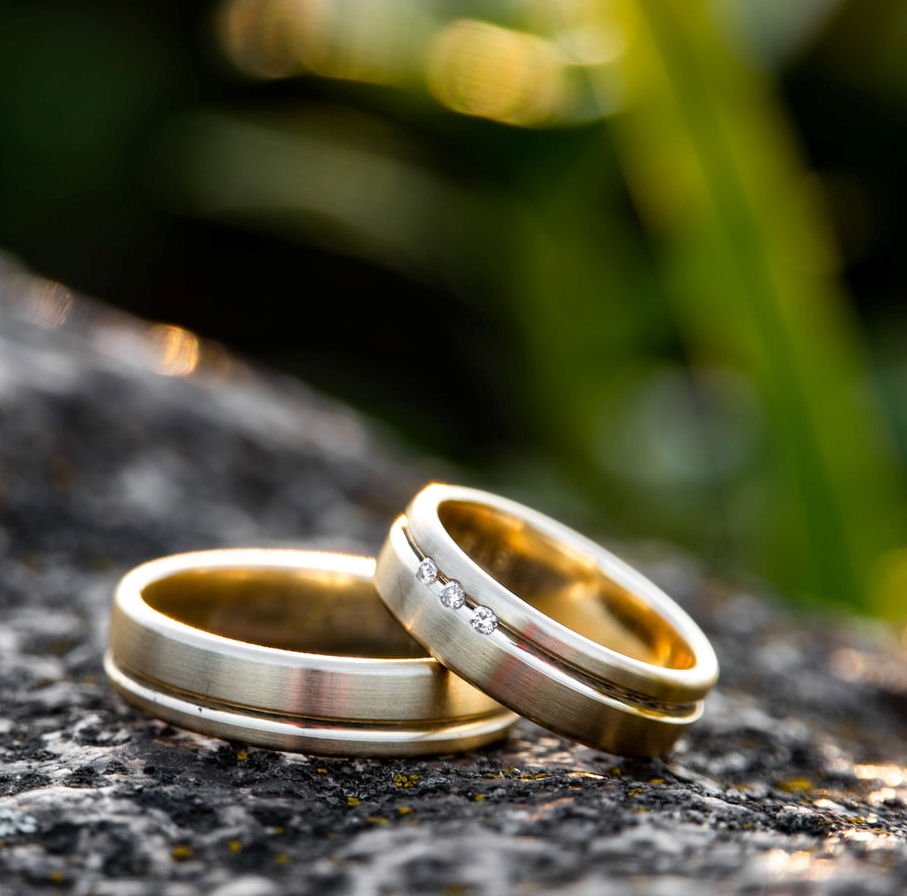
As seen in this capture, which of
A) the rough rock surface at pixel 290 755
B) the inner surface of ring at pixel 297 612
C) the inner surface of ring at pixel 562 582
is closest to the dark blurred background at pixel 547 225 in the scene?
the rough rock surface at pixel 290 755

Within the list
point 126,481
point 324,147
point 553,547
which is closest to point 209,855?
point 553,547

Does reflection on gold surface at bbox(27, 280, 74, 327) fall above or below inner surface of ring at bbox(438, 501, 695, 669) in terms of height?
above

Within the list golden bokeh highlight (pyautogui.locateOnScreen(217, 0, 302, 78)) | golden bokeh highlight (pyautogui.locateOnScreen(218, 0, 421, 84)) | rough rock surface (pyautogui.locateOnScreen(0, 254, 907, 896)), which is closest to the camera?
rough rock surface (pyautogui.locateOnScreen(0, 254, 907, 896))

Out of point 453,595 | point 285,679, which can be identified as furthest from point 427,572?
point 285,679

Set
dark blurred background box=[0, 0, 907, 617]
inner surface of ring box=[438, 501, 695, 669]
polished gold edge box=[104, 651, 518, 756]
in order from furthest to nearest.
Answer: dark blurred background box=[0, 0, 907, 617]
inner surface of ring box=[438, 501, 695, 669]
polished gold edge box=[104, 651, 518, 756]

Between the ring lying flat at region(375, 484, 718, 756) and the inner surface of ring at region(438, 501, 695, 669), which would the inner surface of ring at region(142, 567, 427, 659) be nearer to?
the inner surface of ring at region(438, 501, 695, 669)

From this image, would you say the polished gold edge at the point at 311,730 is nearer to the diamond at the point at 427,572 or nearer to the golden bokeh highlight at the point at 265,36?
the diamond at the point at 427,572

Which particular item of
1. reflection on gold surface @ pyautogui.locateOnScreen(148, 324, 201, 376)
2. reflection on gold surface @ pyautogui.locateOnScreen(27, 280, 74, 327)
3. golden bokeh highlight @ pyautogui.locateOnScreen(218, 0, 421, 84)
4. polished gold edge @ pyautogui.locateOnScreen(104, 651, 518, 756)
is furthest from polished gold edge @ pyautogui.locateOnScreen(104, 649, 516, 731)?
golden bokeh highlight @ pyautogui.locateOnScreen(218, 0, 421, 84)
